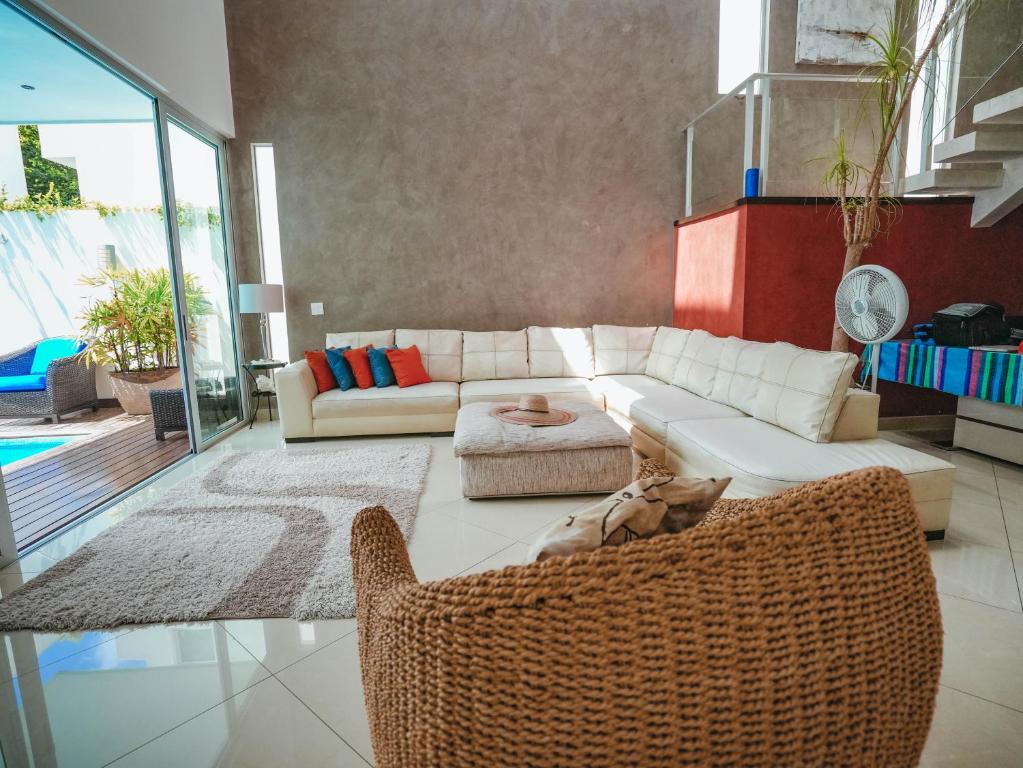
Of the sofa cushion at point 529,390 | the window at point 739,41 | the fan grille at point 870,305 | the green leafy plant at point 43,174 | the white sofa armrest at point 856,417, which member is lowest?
the sofa cushion at point 529,390

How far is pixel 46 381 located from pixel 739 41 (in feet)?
23.7

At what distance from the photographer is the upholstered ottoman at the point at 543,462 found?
2.86 metres

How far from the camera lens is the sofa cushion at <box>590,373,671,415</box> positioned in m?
3.90

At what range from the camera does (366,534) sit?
111 centimetres

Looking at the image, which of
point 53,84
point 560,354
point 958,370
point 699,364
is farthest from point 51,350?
point 958,370

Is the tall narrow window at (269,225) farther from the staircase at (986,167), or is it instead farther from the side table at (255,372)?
the staircase at (986,167)

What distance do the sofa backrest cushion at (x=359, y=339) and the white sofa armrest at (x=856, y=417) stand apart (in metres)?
3.46

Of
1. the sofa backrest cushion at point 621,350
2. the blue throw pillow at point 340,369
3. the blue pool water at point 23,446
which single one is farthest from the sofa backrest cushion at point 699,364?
the blue pool water at point 23,446

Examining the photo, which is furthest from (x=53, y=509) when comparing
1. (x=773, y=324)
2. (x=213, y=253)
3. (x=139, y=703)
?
(x=773, y=324)

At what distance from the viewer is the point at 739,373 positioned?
3.29 meters

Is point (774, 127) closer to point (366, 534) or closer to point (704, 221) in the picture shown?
point (704, 221)

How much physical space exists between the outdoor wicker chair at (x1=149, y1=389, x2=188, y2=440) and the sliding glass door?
219 mm

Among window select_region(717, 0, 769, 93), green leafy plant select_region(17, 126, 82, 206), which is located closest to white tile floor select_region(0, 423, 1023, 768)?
window select_region(717, 0, 769, 93)

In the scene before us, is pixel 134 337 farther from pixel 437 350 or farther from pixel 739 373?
pixel 739 373
